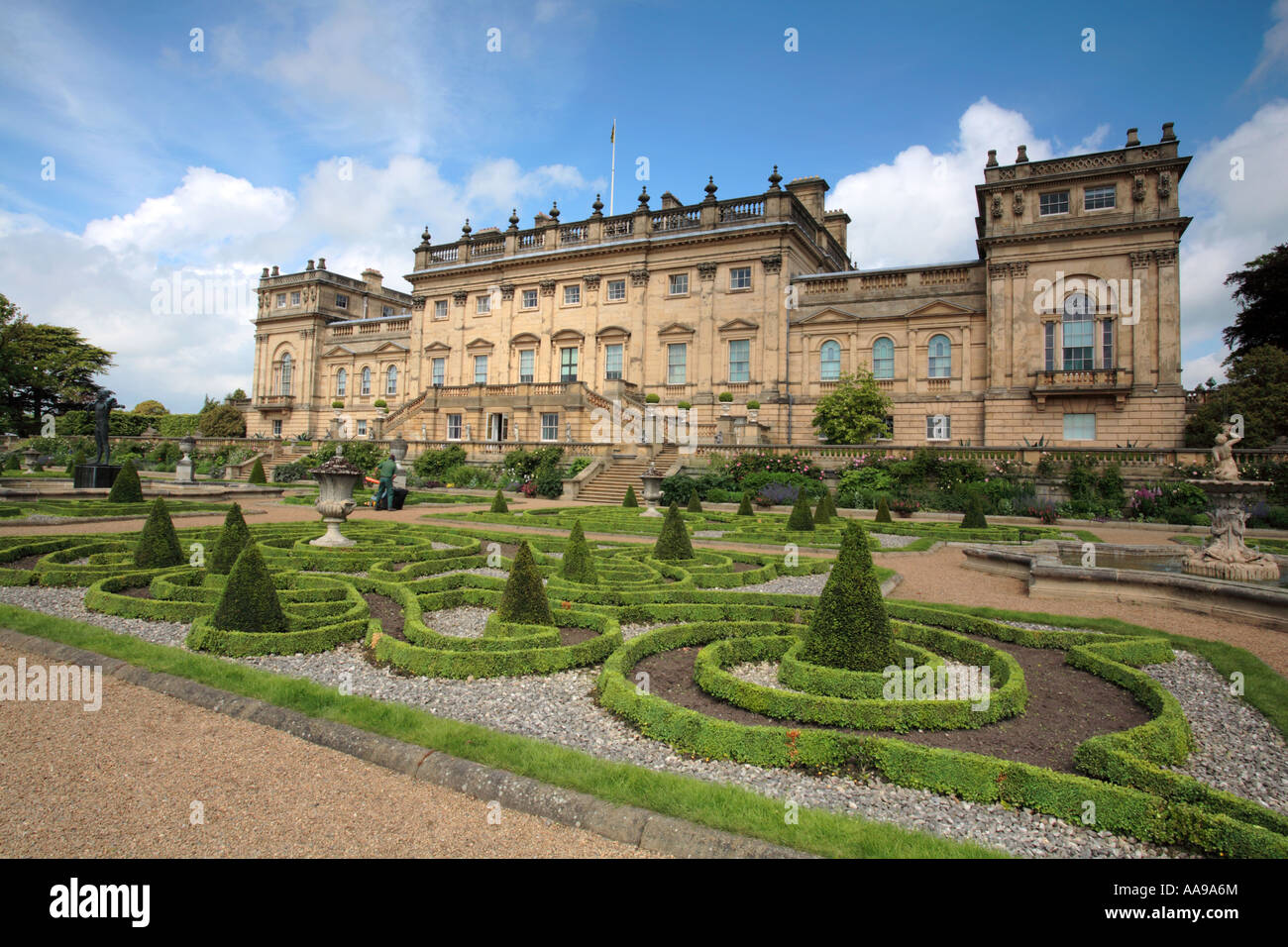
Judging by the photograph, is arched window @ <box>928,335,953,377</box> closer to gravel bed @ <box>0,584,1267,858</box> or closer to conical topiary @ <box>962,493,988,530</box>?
conical topiary @ <box>962,493,988,530</box>

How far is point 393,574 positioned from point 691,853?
22.0ft

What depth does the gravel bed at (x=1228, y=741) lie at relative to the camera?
386cm

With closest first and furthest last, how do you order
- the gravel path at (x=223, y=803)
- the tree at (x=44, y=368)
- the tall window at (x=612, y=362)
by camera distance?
the gravel path at (x=223, y=803) < the tall window at (x=612, y=362) < the tree at (x=44, y=368)

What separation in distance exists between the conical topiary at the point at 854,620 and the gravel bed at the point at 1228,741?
1877mm

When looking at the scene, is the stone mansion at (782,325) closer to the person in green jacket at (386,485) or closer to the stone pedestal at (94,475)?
the person in green jacket at (386,485)

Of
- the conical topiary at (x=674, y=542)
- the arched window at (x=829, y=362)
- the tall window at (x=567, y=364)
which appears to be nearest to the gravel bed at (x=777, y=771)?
the conical topiary at (x=674, y=542)

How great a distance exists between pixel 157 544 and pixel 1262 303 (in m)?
43.3

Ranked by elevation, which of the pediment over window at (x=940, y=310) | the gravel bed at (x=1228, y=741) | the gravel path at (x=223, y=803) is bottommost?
the gravel bed at (x=1228, y=741)

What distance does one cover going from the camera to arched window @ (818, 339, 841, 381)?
3030cm

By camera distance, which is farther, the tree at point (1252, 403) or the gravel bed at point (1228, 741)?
the tree at point (1252, 403)

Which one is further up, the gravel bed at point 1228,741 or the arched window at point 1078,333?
the arched window at point 1078,333

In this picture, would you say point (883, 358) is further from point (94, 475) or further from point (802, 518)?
point (94, 475)

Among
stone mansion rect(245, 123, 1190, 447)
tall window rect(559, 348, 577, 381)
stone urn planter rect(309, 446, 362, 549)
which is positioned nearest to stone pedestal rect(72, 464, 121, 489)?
stone urn planter rect(309, 446, 362, 549)

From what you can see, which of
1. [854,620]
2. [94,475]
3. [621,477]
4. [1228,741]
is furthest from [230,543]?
[621,477]
